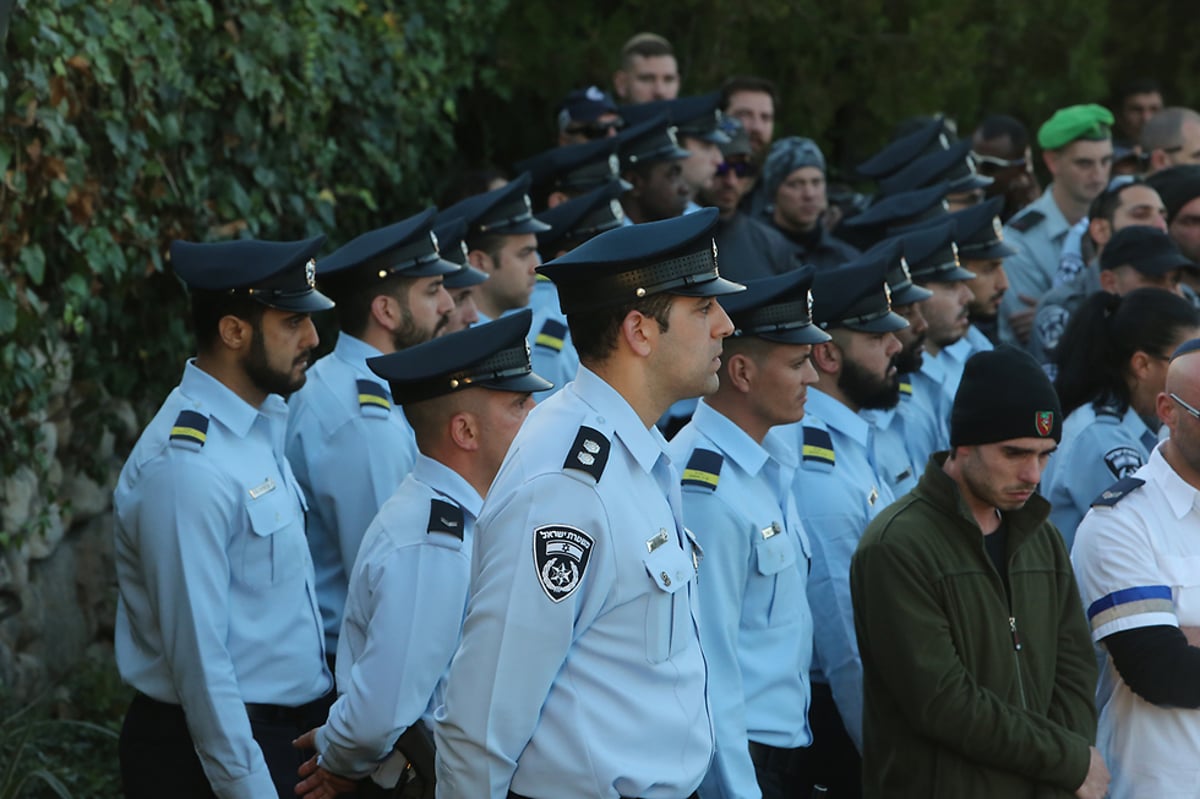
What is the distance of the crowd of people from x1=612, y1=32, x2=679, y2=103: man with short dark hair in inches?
145

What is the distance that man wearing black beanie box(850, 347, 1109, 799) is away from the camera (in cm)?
391

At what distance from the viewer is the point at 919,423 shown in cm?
608

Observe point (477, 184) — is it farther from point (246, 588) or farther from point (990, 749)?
point (990, 749)

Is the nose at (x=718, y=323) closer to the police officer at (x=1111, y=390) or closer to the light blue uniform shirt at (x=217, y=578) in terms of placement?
the light blue uniform shirt at (x=217, y=578)

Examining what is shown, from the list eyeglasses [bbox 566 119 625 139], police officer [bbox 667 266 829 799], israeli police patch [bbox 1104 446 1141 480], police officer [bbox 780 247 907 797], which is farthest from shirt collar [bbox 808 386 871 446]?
eyeglasses [bbox 566 119 625 139]

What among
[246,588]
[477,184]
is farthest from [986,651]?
[477,184]

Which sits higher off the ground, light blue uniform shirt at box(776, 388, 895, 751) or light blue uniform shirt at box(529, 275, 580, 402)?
light blue uniform shirt at box(529, 275, 580, 402)

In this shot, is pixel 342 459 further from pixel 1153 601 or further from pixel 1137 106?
pixel 1137 106

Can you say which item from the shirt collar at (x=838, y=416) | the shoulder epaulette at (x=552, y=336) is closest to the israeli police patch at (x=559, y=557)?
the shirt collar at (x=838, y=416)

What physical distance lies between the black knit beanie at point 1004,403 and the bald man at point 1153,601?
14.2 inches

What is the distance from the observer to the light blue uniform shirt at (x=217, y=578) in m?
4.06

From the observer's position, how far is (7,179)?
17.1 feet

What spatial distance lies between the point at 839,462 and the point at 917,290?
109 centimetres

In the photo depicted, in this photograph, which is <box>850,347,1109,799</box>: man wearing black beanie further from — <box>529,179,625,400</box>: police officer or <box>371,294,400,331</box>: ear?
<box>529,179,625,400</box>: police officer
